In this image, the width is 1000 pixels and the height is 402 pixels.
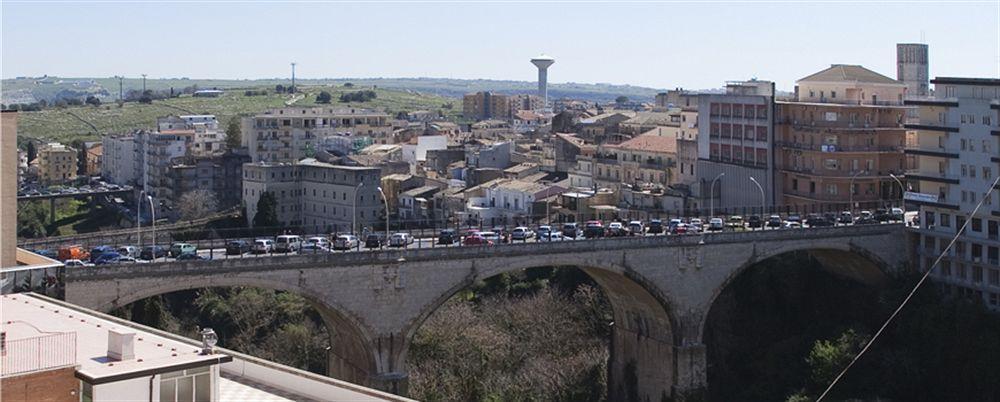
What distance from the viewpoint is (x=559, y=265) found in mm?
44062

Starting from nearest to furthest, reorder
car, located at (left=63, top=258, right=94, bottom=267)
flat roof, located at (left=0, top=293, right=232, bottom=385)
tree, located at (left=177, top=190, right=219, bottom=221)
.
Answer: flat roof, located at (left=0, top=293, right=232, bottom=385)
car, located at (left=63, top=258, right=94, bottom=267)
tree, located at (left=177, top=190, right=219, bottom=221)

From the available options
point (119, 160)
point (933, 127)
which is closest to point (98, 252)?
point (933, 127)

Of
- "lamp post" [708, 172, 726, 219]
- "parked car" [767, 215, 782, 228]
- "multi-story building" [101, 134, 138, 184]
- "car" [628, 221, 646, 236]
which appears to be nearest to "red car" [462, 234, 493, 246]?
"car" [628, 221, 646, 236]

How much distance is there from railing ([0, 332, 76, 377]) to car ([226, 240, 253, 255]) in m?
20.6

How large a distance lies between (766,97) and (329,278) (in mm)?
25493

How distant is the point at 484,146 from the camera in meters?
91.9

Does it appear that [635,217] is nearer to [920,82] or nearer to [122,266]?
[920,82]

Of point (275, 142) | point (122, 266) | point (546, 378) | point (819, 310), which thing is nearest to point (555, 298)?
point (546, 378)

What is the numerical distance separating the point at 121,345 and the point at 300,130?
80.7m

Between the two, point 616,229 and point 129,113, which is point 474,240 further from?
point 129,113

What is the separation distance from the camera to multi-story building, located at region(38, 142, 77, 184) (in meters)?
106

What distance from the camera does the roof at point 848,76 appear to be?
5697 cm

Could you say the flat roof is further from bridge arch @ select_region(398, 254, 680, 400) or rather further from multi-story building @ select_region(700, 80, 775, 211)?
multi-story building @ select_region(700, 80, 775, 211)

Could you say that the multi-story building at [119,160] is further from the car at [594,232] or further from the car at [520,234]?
the car at [594,232]
